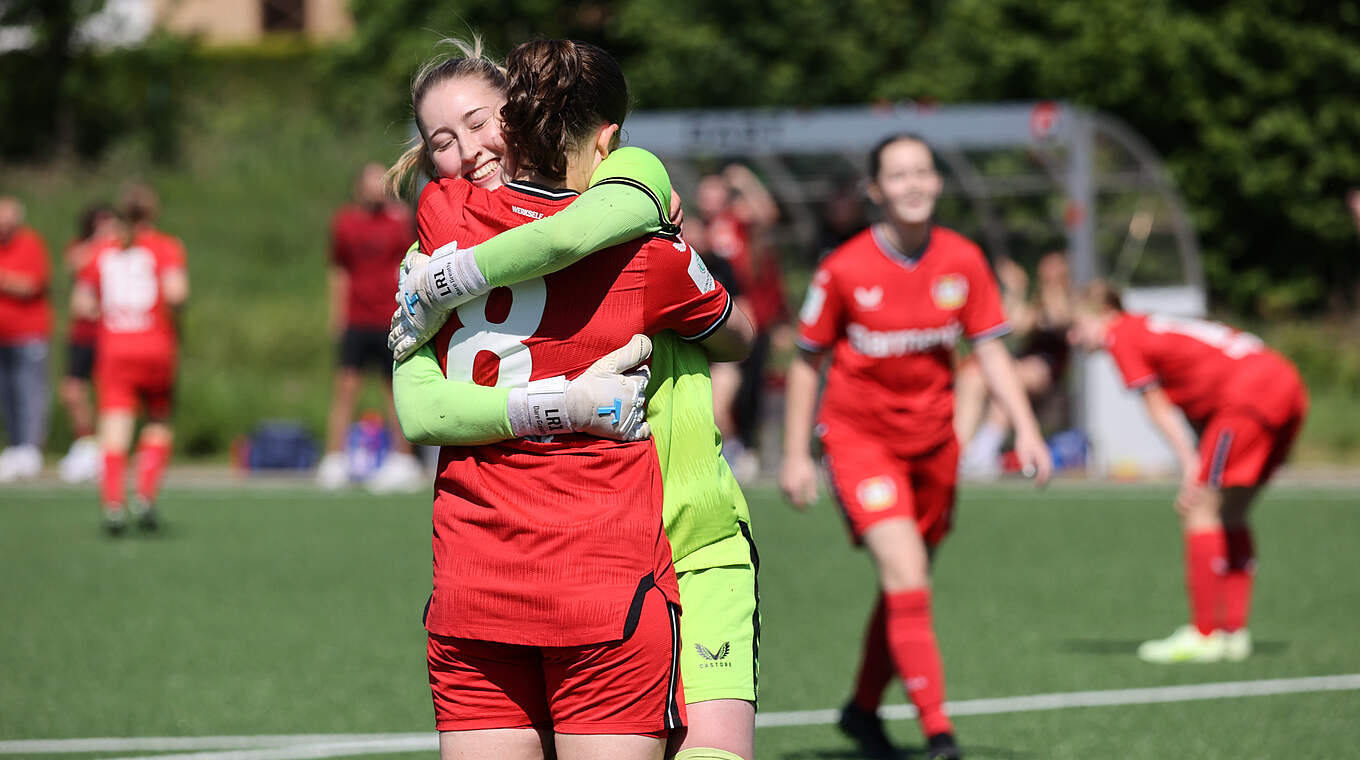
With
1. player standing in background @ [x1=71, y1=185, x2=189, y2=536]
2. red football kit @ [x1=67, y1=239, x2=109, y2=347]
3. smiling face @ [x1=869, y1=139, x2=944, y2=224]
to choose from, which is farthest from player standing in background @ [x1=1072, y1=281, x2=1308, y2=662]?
red football kit @ [x1=67, y1=239, x2=109, y2=347]

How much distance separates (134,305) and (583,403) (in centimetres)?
871

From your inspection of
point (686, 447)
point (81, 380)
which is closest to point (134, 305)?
point (81, 380)

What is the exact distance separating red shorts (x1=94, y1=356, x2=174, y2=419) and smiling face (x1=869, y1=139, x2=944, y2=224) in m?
6.61

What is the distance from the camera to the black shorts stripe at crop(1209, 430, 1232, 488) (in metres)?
7.66

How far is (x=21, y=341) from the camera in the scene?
15.2 m

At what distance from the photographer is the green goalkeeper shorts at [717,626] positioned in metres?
3.16

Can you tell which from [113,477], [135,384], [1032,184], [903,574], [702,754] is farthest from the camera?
[1032,184]

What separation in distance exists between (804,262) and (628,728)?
15.4 meters

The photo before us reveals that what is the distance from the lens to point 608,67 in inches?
117

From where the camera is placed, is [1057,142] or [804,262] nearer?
[1057,142]

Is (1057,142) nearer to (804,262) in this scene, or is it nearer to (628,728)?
(804,262)

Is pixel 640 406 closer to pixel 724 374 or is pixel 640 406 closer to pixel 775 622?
pixel 775 622

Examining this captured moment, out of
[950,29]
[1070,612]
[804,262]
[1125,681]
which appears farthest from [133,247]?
[950,29]

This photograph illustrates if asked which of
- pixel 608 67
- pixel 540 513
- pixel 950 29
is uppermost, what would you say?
pixel 950 29
